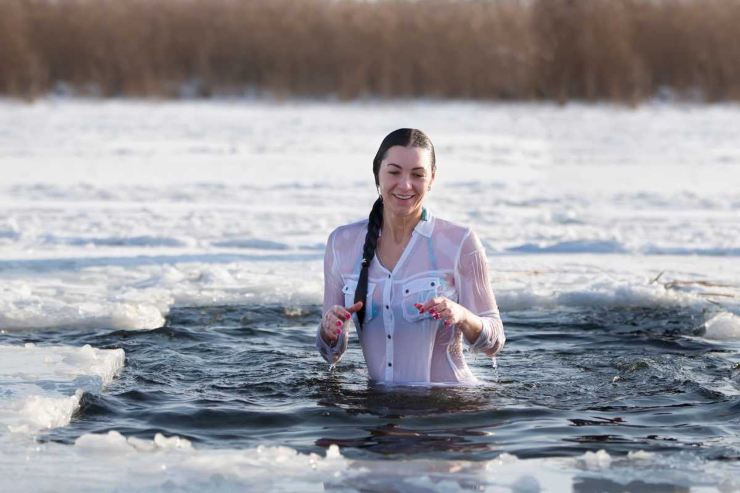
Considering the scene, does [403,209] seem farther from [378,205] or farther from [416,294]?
[416,294]

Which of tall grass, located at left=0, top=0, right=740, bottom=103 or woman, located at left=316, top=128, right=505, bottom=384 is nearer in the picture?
woman, located at left=316, top=128, right=505, bottom=384

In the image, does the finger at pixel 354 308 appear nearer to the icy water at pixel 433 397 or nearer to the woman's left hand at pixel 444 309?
the woman's left hand at pixel 444 309

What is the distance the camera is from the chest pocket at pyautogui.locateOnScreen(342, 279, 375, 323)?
4684 mm

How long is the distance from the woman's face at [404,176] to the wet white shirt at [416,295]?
7.1 inches

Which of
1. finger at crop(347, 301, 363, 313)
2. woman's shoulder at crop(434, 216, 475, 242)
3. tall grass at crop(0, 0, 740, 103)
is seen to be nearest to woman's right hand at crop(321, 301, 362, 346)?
finger at crop(347, 301, 363, 313)

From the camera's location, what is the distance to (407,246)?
4.67m

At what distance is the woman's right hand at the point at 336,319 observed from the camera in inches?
171

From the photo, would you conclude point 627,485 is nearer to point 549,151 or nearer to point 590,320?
point 590,320

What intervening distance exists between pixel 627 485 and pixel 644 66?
2066 centimetres

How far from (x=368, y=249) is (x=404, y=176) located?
375mm

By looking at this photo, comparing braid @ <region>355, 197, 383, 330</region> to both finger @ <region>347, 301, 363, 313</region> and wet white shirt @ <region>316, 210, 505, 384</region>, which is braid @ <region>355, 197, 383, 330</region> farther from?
finger @ <region>347, 301, 363, 313</region>

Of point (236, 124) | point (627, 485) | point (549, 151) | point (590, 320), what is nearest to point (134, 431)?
point (627, 485)

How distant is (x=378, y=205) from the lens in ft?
15.5

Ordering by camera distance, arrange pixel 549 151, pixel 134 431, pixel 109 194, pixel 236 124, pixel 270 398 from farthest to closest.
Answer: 1. pixel 236 124
2. pixel 549 151
3. pixel 109 194
4. pixel 270 398
5. pixel 134 431
